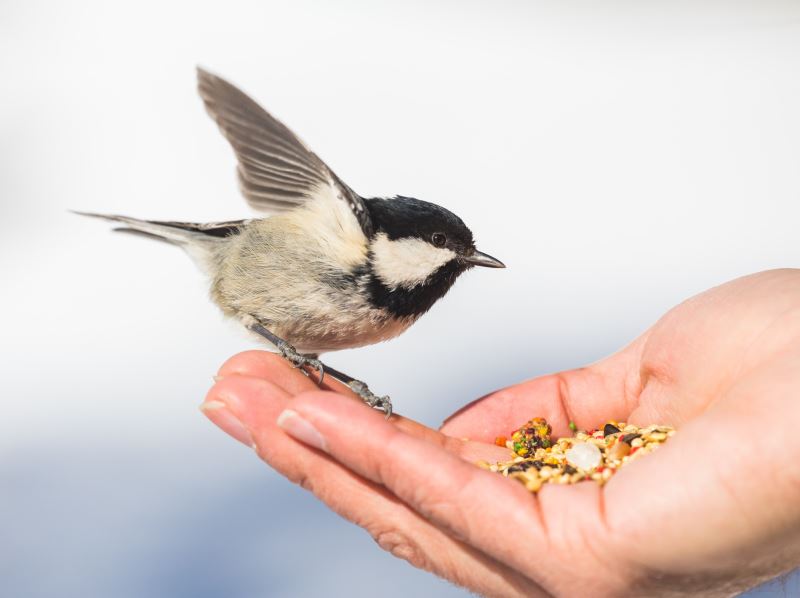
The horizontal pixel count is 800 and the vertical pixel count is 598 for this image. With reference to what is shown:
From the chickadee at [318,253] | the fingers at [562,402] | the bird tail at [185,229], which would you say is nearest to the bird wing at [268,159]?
the chickadee at [318,253]

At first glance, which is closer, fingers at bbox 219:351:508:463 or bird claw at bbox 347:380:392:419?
fingers at bbox 219:351:508:463

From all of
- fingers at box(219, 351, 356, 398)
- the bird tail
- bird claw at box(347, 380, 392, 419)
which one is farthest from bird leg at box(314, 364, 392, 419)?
the bird tail

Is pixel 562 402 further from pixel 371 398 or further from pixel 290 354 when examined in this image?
pixel 290 354

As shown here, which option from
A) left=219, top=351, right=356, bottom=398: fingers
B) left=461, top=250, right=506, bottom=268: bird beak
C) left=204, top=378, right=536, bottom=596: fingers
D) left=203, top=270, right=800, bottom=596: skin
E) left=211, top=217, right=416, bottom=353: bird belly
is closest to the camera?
left=203, top=270, right=800, bottom=596: skin

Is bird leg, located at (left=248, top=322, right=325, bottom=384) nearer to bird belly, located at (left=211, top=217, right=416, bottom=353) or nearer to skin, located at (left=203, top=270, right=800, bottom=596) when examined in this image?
bird belly, located at (left=211, top=217, right=416, bottom=353)

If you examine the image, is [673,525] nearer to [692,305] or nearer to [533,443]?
[533,443]

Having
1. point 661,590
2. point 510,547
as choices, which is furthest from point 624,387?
point 510,547

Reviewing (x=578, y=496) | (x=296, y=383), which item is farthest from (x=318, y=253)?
(x=578, y=496)

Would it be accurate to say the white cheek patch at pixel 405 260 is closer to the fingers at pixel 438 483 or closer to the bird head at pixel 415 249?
the bird head at pixel 415 249
